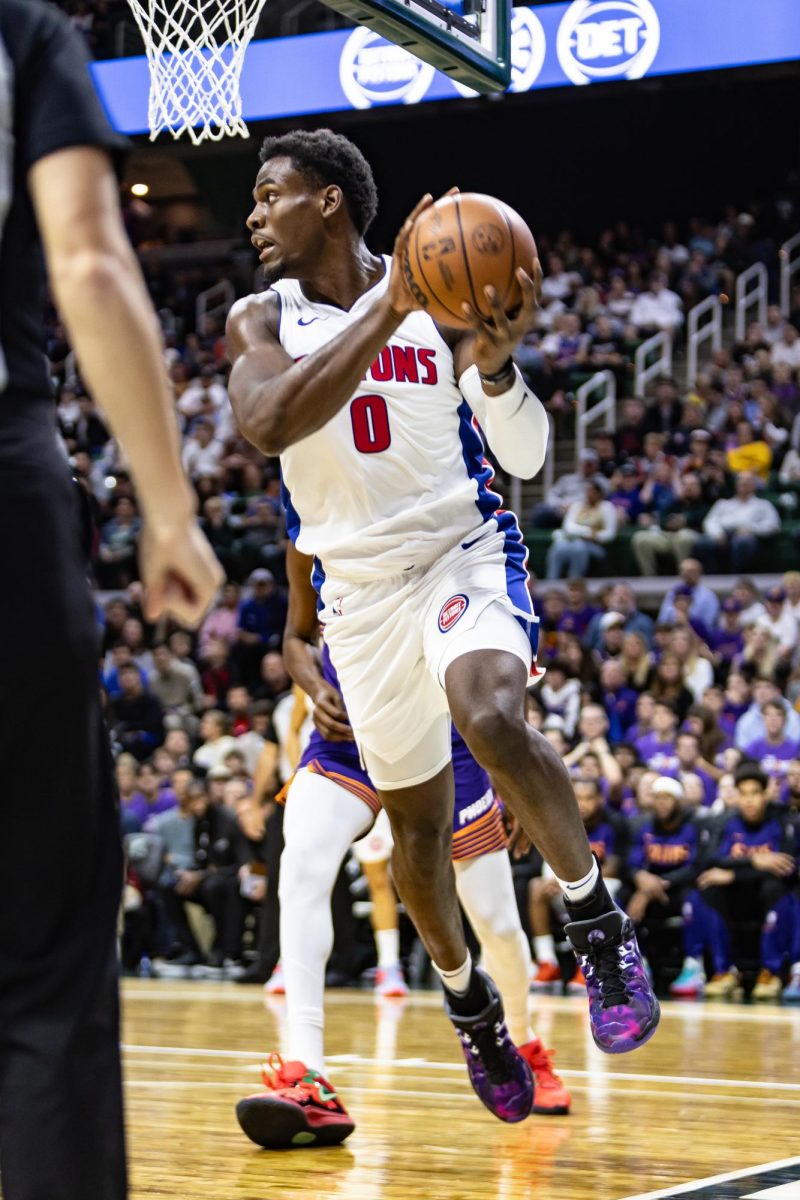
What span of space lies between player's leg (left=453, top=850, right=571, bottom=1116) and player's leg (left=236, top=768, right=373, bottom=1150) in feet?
1.18

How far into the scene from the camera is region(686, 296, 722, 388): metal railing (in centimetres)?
1769

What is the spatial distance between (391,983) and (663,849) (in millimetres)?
1809

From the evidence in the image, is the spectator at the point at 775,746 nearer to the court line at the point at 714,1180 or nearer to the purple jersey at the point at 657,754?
the purple jersey at the point at 657,754

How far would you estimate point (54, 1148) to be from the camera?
6.32 ft

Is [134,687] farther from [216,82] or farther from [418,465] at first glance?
[418,465]

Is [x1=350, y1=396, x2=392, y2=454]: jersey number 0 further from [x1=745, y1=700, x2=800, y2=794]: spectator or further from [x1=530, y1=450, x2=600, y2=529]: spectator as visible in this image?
[x1=530, y1=450, x2=600, y2=529]: spectator

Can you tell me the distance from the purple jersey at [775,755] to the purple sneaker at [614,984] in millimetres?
6819

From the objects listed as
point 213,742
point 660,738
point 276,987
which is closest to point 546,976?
point 276,987

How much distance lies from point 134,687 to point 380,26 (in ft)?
28.5

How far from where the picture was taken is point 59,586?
196 cm

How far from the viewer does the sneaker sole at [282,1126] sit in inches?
165

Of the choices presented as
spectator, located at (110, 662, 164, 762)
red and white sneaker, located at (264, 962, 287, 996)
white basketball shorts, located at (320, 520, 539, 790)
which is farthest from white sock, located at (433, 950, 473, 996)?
spectator, located at (110, 662, 164, 762)

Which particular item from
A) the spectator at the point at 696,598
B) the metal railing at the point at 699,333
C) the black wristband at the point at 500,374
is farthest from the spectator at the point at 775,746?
the metal railing at the point at 699,333

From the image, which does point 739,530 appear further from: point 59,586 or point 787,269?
point 59,586
